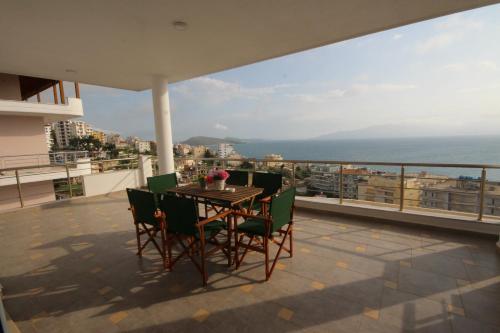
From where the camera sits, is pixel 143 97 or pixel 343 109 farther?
pixel 343 109

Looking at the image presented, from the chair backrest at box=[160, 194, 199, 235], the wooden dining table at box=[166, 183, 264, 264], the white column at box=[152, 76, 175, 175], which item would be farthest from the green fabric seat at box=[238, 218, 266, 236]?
the white column at box=[152, 76, 175, 175]

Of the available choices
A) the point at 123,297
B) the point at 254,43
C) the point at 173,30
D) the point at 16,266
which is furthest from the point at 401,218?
the point at 16,266

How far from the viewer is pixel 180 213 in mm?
2219

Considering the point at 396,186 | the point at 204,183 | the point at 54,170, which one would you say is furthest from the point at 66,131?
the point at 396,186

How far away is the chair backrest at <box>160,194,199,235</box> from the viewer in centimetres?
214

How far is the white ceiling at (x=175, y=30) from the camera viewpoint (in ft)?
8.20

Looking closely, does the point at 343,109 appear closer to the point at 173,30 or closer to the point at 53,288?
the point at 173,30

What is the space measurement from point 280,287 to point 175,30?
135 inches

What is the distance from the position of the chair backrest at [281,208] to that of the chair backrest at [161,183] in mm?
2061

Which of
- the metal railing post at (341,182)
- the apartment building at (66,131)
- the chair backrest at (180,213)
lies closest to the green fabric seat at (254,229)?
the chair backrest at (180,213)

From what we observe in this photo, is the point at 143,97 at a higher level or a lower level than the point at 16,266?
higher

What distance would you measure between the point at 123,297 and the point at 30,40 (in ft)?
12.5

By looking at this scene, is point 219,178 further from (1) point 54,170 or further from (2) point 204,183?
(1) point 54,170

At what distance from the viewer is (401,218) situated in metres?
3.55
